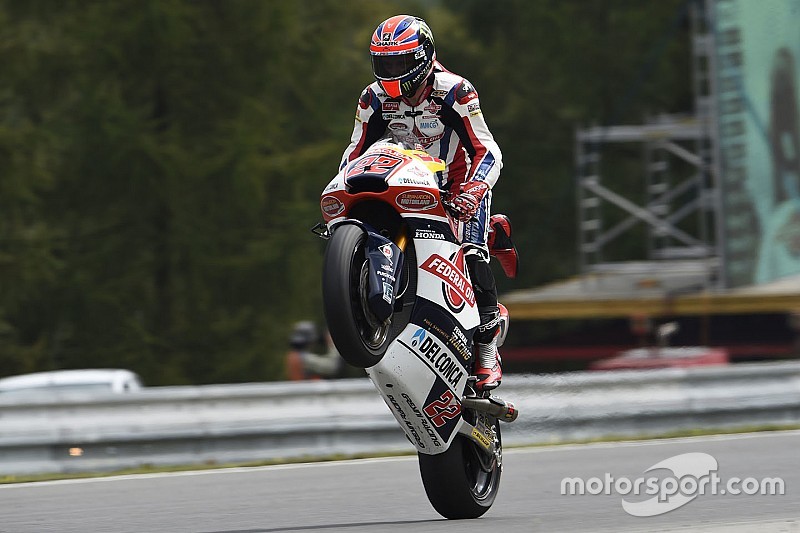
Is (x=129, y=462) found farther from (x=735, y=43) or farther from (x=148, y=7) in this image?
(x=148, y=7)

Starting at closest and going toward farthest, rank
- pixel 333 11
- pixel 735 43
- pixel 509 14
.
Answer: pixel 735 43 → pixel 333 11 → pixel 509 14

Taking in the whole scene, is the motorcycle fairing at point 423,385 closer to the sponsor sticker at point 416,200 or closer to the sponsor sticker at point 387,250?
the sponsor sticker at point 387,250

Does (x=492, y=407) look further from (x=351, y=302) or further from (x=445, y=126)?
(x=445, y=126)

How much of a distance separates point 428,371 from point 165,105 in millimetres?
18986

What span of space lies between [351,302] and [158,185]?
62.1 ft

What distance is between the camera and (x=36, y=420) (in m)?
10.4

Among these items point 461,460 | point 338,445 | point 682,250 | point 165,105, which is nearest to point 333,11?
point 165,105

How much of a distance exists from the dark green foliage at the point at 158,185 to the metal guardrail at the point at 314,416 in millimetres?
12883

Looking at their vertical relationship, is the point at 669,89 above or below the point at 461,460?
below

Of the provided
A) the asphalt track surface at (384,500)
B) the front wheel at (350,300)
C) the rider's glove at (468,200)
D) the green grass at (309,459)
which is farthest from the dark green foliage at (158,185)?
the front wheel at (350,300)

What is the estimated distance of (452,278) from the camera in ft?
23.7

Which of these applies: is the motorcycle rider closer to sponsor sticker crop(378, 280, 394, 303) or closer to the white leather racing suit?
the white leather racing suit

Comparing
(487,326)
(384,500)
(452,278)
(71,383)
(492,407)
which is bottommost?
(71,383)

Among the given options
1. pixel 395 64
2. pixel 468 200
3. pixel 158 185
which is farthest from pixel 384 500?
pixel 158 185
